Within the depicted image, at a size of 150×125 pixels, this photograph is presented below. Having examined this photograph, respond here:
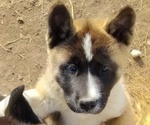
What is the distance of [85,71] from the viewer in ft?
12.6

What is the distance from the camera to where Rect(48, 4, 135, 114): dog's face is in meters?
3.77

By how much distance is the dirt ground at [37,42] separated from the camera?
504cm

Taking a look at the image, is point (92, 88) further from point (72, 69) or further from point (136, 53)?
point (136, 53)

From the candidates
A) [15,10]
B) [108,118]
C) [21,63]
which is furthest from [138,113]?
[15,10]

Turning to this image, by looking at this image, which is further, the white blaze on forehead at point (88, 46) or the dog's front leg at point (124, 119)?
the dog's front leg at point (124, 119)

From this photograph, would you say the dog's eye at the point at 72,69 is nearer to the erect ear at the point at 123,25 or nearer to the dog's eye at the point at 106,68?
the dog's eye at the point at 106,68

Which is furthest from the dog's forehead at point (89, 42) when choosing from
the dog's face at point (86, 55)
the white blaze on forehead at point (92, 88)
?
the white blaze on forehead at point (92, 88)

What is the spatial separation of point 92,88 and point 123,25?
21.5 inches

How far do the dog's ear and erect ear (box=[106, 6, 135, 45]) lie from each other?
913 mm

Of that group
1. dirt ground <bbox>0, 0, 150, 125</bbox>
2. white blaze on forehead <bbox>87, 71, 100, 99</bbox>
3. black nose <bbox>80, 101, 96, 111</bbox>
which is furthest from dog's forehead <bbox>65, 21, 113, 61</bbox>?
dirt ground <bbox>0, 0, 150, 125</bbox>

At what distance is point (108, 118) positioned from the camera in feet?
13.8

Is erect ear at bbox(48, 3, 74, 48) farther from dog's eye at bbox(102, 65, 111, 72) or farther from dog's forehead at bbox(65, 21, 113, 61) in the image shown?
dog's eye at bbox(102, 65, 111, 72)

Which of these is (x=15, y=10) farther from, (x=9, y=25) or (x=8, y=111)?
(x=8, y=111)

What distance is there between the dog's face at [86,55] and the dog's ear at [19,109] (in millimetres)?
438
